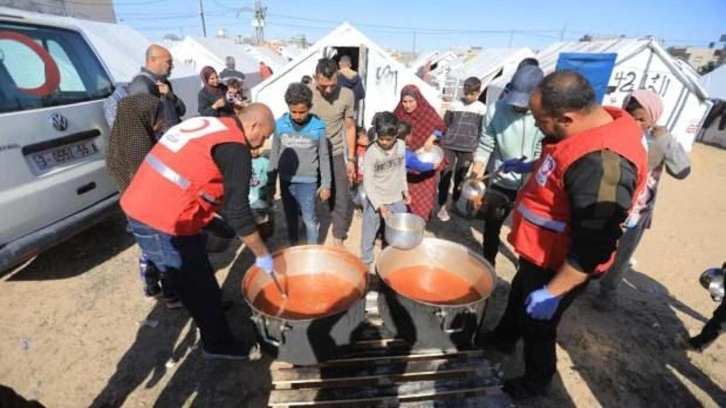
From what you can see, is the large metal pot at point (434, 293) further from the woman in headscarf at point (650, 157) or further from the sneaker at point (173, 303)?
the sneaker at point (173, 303)

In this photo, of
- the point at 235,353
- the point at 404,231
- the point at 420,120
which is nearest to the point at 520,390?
the point at 404,231

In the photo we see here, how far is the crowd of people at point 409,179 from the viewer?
175 centimetres

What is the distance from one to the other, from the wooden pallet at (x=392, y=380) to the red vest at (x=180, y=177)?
1193mm

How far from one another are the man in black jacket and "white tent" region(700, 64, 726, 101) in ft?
54.7

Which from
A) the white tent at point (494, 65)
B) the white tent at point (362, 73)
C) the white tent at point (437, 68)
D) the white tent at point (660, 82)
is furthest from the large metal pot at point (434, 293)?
the white tent at point (437, 68)

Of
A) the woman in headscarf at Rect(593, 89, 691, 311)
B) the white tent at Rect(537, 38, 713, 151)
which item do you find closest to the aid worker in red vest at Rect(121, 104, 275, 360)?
the woman in headscarf at Rect(593, 89, 691, 311)

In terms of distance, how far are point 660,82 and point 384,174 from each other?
10.5 m

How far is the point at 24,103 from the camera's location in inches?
111

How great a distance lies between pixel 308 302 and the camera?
273 cm

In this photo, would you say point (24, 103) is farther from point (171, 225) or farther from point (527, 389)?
point (527, 389)

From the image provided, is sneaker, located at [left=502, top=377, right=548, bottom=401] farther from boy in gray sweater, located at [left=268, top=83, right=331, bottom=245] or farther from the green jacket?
boy in gray sweater, located at [left=268, top=83, right=331, bottom=245]

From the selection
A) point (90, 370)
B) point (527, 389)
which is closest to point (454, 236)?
point (527, 389)

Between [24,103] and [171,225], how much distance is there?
5.88ft

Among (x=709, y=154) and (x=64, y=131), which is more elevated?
(x=64, y=131)
